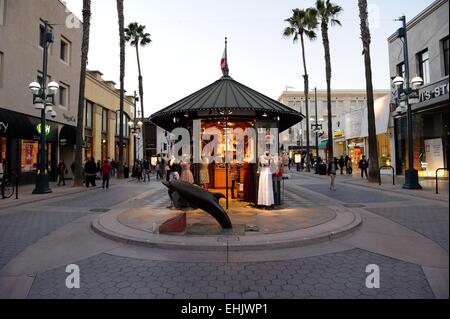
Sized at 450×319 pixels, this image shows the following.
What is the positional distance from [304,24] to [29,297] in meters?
34.1

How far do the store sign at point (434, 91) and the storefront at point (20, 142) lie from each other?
2419 cm

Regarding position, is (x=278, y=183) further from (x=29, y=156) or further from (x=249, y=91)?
(x=29, y=156)

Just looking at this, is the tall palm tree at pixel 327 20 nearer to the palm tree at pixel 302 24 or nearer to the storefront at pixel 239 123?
the palm tree at pixel 302 24

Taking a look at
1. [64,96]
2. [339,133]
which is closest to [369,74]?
[339,133]

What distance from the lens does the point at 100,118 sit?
2888 centimetres

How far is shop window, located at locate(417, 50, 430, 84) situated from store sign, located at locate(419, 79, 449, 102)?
1.01 metres

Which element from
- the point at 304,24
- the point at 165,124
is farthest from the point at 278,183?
the point at 304,24

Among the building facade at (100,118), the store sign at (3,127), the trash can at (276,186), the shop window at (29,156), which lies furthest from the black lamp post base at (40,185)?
the trash can at (276,186)

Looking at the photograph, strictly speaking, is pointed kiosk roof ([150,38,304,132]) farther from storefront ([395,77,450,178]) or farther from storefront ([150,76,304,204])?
storefront ([395,77,450,178])

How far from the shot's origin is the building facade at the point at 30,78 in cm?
1689

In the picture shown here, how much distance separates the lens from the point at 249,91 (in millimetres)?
11109

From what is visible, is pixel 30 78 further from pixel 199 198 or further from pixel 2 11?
pixel 199 198

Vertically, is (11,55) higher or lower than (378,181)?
higher
